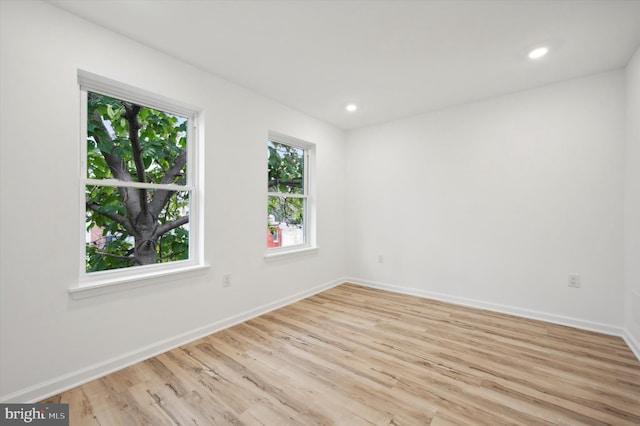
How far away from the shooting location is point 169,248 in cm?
258

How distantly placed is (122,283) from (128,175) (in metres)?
0.84

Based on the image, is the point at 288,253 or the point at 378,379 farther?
the point at 288,253

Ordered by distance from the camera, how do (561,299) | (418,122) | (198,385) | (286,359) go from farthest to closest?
(418,122)
(561,299)
(286,359)
(198,385)

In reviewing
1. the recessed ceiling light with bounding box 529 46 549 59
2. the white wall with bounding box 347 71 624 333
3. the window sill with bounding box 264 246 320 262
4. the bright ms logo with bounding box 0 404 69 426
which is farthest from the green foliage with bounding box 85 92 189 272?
the recessed ceiling light with bounding box 529 46 549 59

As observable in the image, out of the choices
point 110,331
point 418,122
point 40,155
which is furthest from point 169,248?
point 418,122

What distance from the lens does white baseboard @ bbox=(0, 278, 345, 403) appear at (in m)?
1.74

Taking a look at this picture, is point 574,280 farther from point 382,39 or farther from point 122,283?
point 122,283

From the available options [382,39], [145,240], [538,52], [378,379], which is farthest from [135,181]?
[538,52]

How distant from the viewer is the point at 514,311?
3.19 metres

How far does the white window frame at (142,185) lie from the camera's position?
2018 millimetres

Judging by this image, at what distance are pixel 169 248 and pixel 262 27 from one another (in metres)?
1.99

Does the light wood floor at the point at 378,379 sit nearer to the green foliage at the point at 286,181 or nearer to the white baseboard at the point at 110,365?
the white baseboard at the point at 110,365

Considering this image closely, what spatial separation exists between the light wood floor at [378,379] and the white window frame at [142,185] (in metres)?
0.65

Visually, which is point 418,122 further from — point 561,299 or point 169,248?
point 169,248
